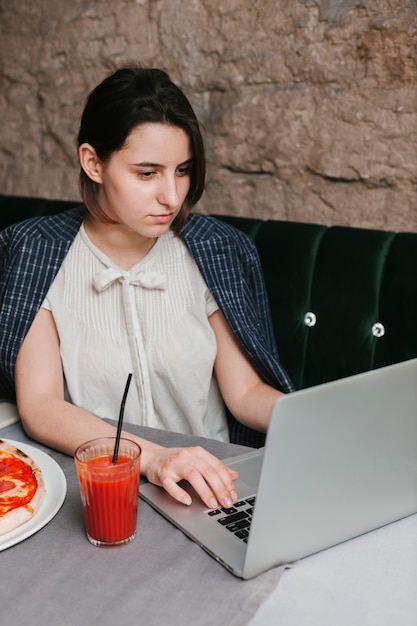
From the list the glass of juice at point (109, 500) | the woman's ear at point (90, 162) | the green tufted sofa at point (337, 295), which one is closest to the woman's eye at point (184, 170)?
the woman's ear at point (90, 162)

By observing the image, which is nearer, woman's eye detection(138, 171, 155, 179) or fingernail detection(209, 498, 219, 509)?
fingernail detection(209, 498, 219, 509)

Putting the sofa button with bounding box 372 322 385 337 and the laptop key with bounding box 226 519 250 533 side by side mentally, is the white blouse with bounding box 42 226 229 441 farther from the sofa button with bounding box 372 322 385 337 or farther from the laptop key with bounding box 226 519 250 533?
the laptop key with bounding box 226 519 250 533

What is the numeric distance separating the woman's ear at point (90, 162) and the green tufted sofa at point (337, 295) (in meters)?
0.46

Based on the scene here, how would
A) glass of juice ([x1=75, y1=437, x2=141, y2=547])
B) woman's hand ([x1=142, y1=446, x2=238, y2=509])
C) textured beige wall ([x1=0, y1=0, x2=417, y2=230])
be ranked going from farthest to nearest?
textured beige wall ([x1=0, y1=0, x2=417, y2=230]) < woman's hand ([x1=142, y1=446, x2=238, y2=509]) < glass of juice ([x1=75, y1=437, x2=141, y2=547])

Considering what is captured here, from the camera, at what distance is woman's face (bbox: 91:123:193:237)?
52.3 inches

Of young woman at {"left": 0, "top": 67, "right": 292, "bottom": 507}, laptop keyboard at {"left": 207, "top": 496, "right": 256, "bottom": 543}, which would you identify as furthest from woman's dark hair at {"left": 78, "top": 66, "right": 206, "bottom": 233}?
laptop keyboard at {"left": 207, "top": 496, "right": 256, "bottom": 543}

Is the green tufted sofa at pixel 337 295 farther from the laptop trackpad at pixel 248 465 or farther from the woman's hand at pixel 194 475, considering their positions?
the woman's hand at pixel 194 475

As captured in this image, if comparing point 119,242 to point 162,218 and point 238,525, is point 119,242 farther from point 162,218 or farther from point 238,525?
point 238,525

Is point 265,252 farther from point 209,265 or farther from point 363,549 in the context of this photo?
point 363,549

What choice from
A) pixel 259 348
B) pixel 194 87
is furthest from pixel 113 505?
pixel 194 87

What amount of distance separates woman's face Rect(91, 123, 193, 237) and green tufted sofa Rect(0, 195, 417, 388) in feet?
1.32

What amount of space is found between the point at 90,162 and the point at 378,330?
0.70 meters

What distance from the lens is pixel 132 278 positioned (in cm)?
147

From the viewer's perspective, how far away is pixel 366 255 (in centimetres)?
156
